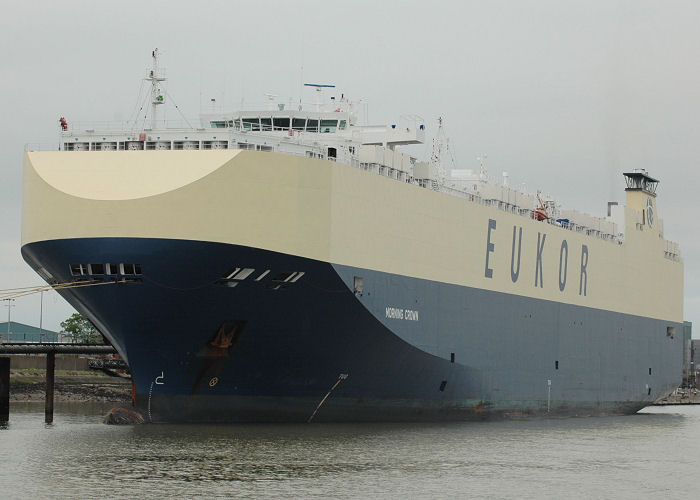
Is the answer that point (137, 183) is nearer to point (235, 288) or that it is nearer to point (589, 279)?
point (235, 288)

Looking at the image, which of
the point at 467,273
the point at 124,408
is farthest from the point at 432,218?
the point at 124,408

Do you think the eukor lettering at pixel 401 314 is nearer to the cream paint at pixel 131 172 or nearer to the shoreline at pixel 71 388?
the cream paint at pixel 131 172

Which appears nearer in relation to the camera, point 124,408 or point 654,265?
point 124,408

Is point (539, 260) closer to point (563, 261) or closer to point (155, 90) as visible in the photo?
point (563, 261)

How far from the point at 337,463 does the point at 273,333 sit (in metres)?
6.55

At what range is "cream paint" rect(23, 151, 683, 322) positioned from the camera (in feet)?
97.1

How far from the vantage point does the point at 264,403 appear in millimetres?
32250

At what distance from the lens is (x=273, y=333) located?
31344 mm

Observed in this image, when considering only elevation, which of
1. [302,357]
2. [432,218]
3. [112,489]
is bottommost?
[112,489]

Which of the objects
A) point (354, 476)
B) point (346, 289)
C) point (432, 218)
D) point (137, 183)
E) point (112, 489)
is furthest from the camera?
point (432, 218)

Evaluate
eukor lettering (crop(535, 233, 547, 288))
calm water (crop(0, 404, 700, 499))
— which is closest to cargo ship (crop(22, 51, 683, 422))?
calm water (crop(0, 404, 700, 499))

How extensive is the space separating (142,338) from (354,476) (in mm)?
9476

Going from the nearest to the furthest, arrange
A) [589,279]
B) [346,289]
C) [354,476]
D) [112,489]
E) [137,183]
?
1. [112,489]
2. [354,476]
3. [137,183]
4. [346,289]
5. [589,279]

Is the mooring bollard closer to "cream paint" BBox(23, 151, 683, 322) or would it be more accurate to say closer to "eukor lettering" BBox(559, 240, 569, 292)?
"cream paint" BBox(23, 151, 683, 322)
